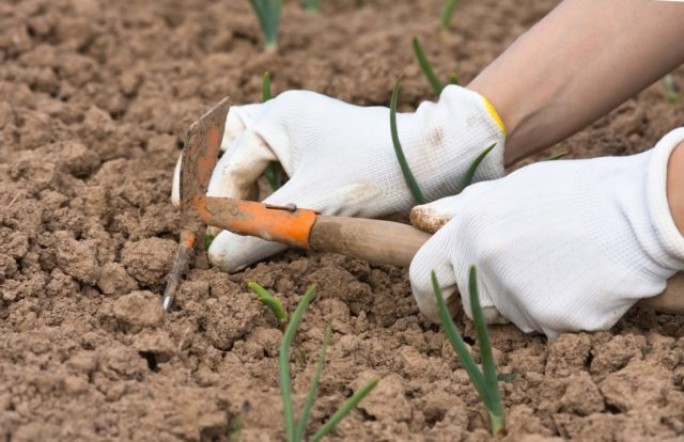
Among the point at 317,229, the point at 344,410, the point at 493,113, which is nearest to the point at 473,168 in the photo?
the point at 493,113

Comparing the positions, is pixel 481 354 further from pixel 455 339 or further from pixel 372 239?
pixel 372 239

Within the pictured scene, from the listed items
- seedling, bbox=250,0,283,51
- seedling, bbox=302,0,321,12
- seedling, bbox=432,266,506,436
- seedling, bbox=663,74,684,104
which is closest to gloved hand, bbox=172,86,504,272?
seedling, bbox=432,266,506,436

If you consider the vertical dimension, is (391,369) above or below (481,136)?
below

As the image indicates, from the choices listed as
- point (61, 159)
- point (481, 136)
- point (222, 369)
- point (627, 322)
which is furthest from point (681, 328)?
point (61, 159)

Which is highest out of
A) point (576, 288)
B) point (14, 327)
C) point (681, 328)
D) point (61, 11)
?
point (61, 11)

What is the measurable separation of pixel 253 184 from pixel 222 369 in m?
0.56

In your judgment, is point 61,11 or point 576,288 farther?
point 61,11

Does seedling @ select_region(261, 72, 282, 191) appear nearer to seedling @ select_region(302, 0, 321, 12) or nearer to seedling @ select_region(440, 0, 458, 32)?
seedling @ select_region(440, 0, 458, 32)

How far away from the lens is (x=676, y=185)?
183 centimetres

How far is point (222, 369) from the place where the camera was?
1.90 meters

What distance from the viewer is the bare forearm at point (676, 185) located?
5.93 feet

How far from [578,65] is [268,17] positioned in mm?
1073

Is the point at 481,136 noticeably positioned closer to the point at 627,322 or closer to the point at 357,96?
the point at 627,322

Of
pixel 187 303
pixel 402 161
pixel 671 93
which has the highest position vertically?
pixel 402 161
